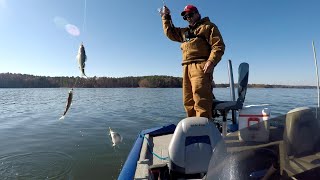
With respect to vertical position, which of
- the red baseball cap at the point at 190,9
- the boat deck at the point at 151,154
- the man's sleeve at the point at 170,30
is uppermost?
the red baseball cap at the point at 190,9

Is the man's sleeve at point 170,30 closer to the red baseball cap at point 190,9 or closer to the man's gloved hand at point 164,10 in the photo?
the man's gloved hand at point 164,10

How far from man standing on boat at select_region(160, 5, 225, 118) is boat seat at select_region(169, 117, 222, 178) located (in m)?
1.13

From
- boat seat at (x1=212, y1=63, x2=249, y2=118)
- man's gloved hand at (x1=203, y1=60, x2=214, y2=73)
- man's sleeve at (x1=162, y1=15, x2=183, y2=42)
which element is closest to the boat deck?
boat seat at (x1=212, y1=63, x2=249, y2=118)

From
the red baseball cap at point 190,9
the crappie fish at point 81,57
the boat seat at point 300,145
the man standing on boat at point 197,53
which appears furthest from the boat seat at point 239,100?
the boat seat at point 300,145

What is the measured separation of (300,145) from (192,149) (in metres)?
1.77

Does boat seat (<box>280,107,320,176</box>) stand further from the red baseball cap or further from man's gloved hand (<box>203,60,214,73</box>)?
the red baseball cap

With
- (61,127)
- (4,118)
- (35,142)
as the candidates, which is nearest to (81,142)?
(35,142)

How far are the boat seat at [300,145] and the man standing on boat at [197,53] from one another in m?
2.71

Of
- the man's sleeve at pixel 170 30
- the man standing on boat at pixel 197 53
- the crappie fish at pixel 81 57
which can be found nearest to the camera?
the crappie fish at pixel 81 57

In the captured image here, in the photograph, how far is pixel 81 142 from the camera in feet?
32.9

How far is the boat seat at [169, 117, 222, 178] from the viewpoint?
3.18m

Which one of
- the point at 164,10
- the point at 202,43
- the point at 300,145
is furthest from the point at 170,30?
the point at 300,145

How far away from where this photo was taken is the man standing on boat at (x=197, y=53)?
4.43 m

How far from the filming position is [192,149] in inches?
127
